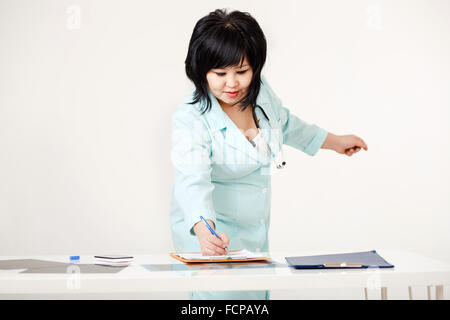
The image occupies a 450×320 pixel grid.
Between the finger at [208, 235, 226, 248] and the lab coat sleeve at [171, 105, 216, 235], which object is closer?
the finger at [208, 235, 226, 248]

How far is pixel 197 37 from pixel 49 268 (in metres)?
0.74

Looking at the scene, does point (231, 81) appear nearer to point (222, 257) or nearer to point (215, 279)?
point (222, 257)

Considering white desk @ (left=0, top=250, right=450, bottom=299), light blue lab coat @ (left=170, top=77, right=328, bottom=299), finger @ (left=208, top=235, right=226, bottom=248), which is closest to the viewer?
white desk @ (left=0, top=250, right=450, bottom=299)

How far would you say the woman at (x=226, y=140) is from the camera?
4.63ft

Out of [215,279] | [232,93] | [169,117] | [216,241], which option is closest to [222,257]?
[216,241]

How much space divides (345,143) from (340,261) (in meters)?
0.73

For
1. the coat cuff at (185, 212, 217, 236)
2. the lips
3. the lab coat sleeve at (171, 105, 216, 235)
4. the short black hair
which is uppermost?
the short black hair

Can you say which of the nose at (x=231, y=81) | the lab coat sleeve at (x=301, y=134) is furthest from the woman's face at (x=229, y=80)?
the lab coat sleeve at (x=301, y=134)

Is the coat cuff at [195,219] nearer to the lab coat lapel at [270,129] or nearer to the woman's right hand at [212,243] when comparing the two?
the woman's right hand at [212,243]

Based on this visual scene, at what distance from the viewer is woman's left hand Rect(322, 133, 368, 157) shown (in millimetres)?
1829

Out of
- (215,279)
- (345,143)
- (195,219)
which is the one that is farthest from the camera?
(345,143)

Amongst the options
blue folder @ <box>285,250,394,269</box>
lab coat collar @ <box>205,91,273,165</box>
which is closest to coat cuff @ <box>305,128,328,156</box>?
lab coat collar @ <box>205,91,273,165</box>

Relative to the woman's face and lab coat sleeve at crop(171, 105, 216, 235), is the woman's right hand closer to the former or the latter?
lab coat sleeve at crop(171, 105, 216, 235)

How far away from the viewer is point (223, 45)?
141 centimetres
